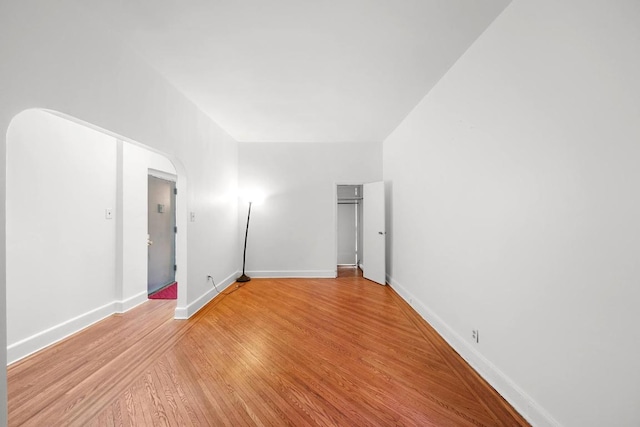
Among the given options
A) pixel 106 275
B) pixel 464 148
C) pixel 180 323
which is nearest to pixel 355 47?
pixel 464 148


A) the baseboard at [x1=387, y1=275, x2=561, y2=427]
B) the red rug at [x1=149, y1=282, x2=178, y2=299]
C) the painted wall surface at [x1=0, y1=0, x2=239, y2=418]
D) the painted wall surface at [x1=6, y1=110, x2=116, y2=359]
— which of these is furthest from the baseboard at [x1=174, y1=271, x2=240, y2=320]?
the baseboard at [x1=387, y1=275, x2=561, y2=427]

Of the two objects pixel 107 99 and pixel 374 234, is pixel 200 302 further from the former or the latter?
pixel 374 234

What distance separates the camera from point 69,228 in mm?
2629

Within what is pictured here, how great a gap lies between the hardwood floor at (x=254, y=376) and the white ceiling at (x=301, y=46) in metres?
2.77

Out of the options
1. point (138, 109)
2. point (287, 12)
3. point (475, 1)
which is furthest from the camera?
point (138, 109)

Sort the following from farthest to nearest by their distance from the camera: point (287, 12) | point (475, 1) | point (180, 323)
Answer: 1. point (180, 323)
2. point (287, 12)
3. point (475, 1)

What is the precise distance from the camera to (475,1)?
66.2 inches

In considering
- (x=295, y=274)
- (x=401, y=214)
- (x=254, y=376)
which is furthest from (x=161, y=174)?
(x=401, y=214)

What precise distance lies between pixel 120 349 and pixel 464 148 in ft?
12.3

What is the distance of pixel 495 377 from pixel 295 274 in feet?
12.2

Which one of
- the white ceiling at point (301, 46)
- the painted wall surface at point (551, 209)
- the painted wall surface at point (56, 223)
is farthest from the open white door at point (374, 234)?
the painted wall surface at point (56, 223)

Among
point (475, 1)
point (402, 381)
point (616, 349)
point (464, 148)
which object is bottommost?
point (402, 381)

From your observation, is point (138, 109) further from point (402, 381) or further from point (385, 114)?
point (402, 381)

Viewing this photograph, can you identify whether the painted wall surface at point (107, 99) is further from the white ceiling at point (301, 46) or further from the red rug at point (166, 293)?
the red rug at point (166, 293)
